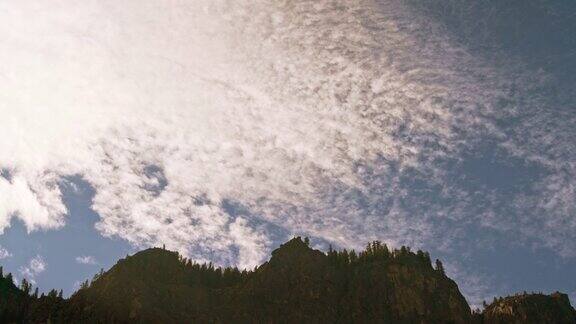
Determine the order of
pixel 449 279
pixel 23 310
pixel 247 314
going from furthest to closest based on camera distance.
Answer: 1. pixel 449 279
2. pixel 247 314
3. pixel 23 310

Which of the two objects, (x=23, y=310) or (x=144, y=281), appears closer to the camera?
(x=23, y=310)

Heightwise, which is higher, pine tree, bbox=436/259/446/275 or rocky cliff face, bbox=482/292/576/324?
pine tree, bbox=436/259/446/275

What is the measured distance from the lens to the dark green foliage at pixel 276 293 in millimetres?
70688

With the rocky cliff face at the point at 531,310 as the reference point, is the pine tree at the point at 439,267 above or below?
above

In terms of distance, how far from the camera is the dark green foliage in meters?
70.7

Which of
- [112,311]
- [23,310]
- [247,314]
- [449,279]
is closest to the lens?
[23,310]

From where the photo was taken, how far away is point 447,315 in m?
73.2

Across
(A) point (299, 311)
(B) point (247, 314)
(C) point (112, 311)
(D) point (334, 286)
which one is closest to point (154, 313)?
(C) point (112, 311)

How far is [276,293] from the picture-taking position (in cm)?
7738

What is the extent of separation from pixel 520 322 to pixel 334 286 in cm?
2735

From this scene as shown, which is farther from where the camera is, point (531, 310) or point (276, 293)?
point (276, 293)

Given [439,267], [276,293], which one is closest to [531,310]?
[439,267]

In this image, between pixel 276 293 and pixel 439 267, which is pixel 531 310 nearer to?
pixel 439 267

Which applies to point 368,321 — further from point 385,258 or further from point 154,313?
point 154,313
